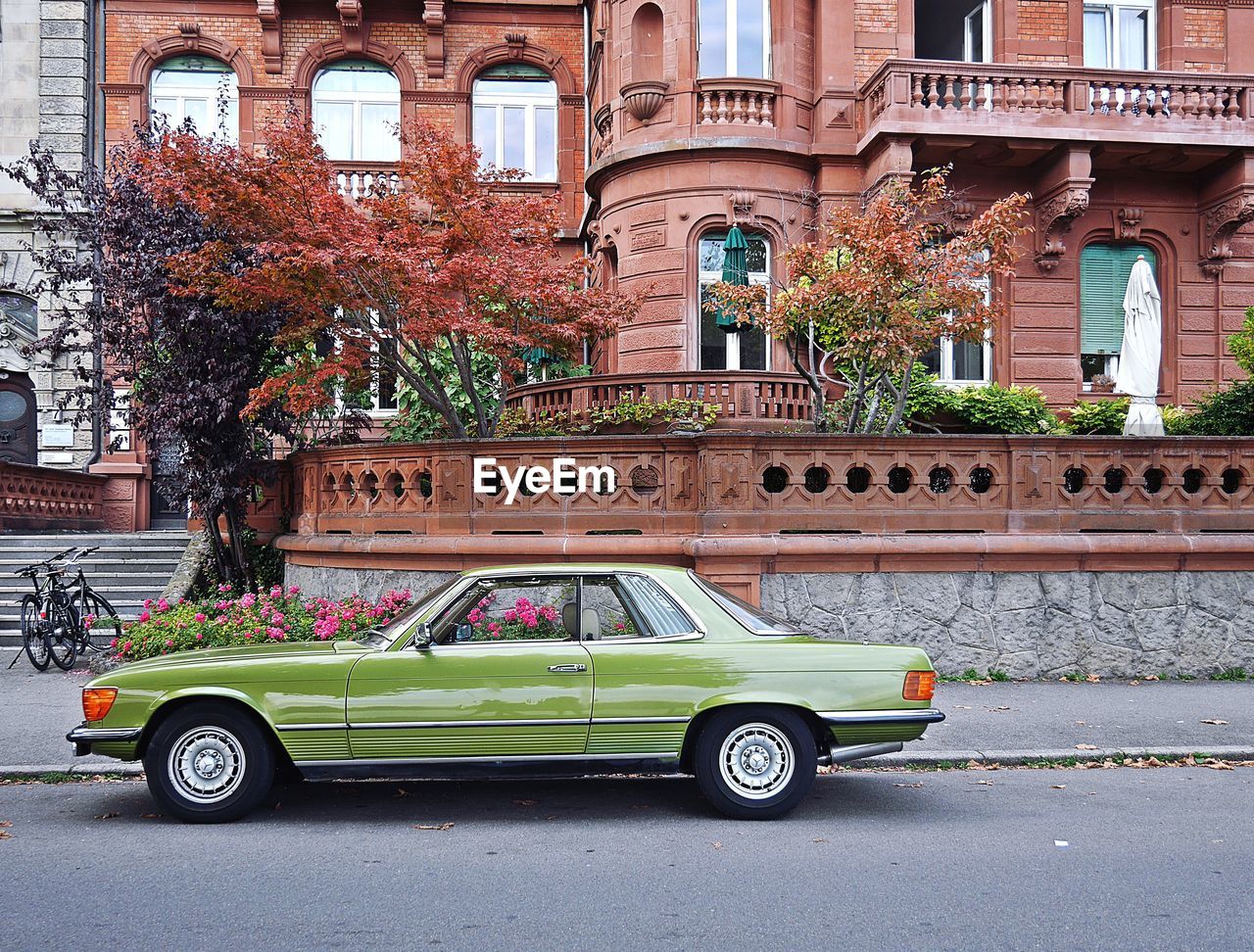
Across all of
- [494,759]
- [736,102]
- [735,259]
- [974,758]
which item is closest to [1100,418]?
[735,259]

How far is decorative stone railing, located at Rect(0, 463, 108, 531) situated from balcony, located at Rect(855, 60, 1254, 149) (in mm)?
14177

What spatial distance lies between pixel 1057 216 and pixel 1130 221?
1738 millimetres

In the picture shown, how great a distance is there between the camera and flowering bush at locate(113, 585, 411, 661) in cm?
1054

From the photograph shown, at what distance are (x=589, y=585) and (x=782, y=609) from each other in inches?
171

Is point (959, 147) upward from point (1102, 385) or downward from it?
upward

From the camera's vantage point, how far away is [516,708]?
20.6ft

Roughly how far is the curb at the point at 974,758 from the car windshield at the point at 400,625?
2305 millimetres

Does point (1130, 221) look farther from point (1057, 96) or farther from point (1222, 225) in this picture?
point (1057, 96)

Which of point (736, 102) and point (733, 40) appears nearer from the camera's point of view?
point (736, 102)

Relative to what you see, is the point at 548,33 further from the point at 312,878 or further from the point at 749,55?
the point at 312,878

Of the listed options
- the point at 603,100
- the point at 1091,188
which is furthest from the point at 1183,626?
the point at 603,100

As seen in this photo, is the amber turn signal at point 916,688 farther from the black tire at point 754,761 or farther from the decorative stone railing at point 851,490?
the decorative stone railing at point 851,490

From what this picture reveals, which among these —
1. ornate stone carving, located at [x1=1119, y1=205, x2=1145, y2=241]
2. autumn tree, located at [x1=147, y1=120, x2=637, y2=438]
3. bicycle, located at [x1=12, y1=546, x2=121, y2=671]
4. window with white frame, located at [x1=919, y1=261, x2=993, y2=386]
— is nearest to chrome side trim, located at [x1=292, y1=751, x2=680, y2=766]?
autumn tree, located at [x1=147, y1=120, x2=637, y2=438]

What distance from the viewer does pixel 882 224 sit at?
11742 mm
